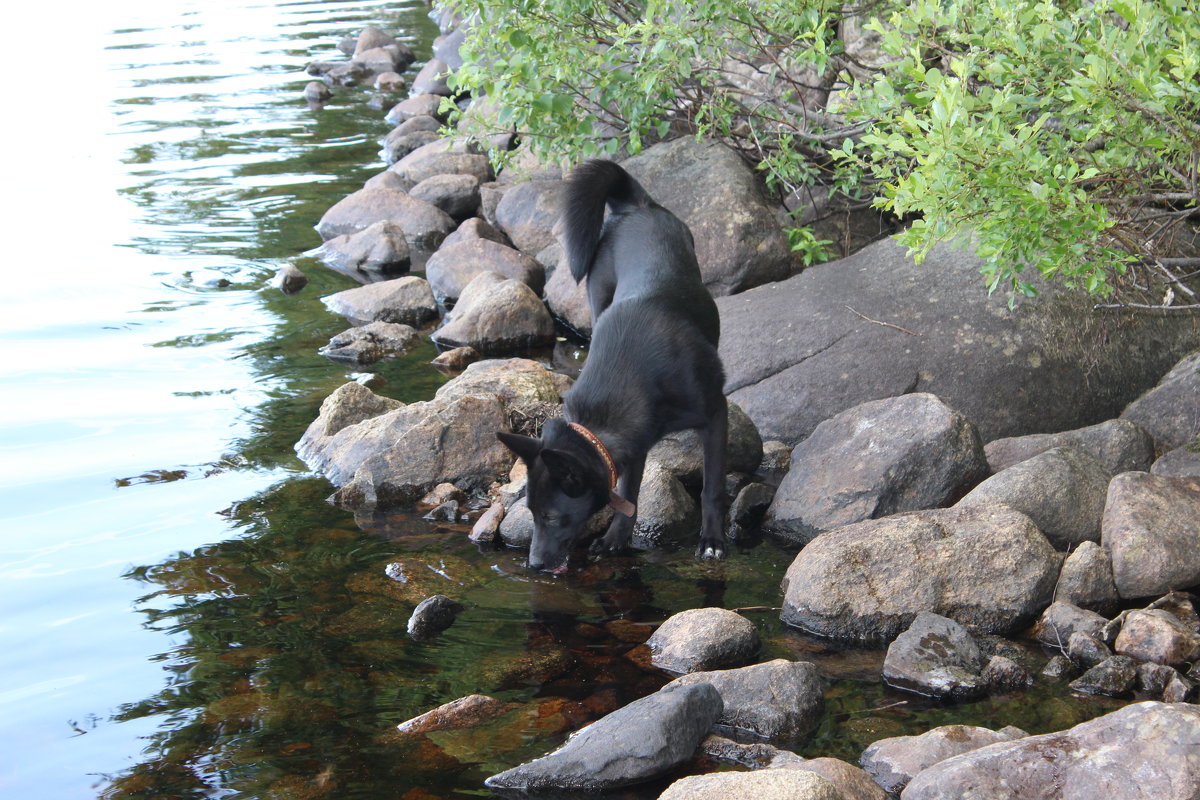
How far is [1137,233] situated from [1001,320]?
97cm

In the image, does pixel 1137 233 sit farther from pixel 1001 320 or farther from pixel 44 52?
pixel 44 52

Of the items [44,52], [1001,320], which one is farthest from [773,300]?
[44,52]

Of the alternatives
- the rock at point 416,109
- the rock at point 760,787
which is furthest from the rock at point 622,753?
the rock at point 416,109

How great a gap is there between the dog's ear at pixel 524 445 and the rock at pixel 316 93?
49.6ft

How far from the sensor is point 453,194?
11336mm

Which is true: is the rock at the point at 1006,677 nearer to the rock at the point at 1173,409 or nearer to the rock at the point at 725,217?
the rock at the point at 1173,409

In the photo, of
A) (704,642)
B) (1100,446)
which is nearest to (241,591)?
(704,642)

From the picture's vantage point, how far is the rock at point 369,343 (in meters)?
8.34

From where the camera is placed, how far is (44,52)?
22500mm

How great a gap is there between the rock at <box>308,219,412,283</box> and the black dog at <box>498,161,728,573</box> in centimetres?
419

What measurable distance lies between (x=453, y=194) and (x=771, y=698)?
8.30 metres

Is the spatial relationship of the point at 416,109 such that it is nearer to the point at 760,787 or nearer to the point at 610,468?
the point at 610,468

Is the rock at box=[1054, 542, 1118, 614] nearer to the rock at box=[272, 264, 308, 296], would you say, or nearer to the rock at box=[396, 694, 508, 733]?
the rock at box=[396, 694, 508, 733]

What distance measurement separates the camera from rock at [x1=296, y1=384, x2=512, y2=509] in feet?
20.4
